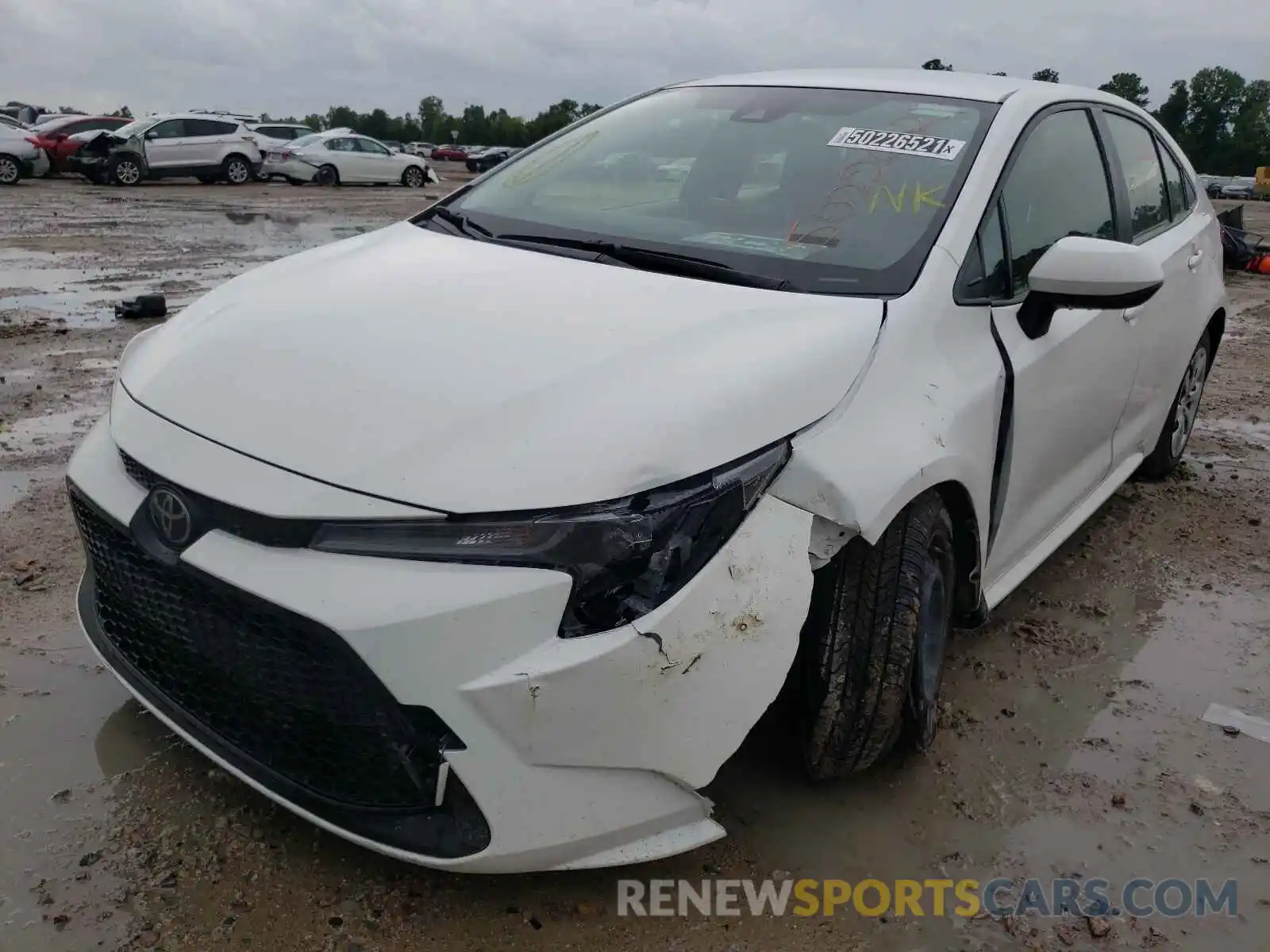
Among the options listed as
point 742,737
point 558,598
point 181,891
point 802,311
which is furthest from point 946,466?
point 181,891

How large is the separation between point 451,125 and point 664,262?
85.9 m

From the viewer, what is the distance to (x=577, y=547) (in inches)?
66.1

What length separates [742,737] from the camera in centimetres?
185

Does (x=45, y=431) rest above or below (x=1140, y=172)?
below

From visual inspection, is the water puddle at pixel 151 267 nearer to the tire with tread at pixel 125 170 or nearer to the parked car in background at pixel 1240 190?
the tire with tread at pixel 125 170

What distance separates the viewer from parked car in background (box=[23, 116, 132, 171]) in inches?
819

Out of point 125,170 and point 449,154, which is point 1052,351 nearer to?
point 125,170

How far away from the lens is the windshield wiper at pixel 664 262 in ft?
7.55

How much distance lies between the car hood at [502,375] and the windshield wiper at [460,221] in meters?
0.37

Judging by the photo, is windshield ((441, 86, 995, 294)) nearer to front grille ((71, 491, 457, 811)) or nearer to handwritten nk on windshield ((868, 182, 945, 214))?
handwritten nk on windshield ((868, 182, 945, 214))

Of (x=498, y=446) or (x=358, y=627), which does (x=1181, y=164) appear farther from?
→ (x=358, y=627)

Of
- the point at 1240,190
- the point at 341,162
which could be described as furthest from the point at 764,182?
the point at 1240,190

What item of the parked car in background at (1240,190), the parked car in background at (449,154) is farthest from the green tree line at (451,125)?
the parked car in background at (1240,190)

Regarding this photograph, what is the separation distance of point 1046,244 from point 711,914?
1897 millimetres
